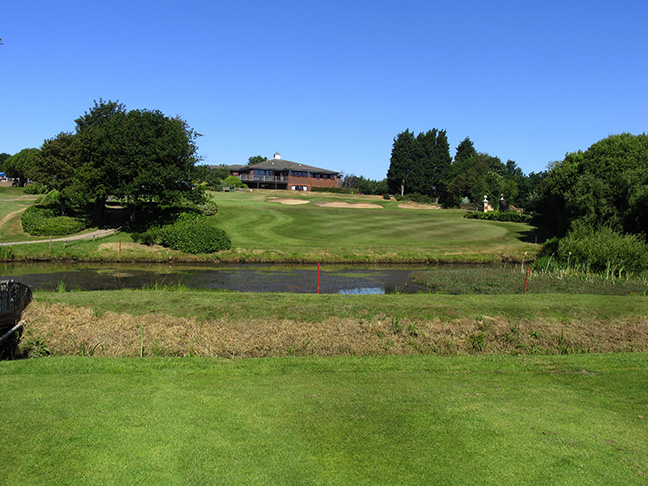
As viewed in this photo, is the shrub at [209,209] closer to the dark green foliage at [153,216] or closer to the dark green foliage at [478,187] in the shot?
the dark green foliage at [153,216]

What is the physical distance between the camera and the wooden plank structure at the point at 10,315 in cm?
1003

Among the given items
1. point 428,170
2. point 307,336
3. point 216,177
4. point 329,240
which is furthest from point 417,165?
point 307,336

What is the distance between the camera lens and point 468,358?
11203mm

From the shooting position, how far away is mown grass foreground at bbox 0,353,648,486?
5660mm

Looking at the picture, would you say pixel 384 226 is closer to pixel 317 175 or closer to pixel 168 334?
pixel 168 334

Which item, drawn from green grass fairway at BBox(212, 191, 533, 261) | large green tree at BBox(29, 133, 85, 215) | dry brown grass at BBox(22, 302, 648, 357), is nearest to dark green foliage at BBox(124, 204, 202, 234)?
green grass fairway at BBox(212, 191, 533, 261)

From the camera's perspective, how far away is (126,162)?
136ft

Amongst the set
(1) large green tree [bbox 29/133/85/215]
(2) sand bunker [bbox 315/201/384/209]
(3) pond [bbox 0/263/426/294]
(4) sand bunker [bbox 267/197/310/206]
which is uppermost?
(1) large green tree [bbox 29/133/85/215]

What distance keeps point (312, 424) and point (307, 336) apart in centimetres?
582

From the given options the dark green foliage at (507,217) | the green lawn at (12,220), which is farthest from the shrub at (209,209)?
the dark green foliage at (507,217)

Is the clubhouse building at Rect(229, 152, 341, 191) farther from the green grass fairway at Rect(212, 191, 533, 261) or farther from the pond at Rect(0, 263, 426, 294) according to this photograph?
the pond at Rect(0, 263, 426, 294)

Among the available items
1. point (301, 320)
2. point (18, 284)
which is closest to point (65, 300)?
point (18, 284)

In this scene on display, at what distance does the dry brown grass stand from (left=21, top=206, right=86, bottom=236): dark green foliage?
30764 millimetres

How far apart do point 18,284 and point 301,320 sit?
6.74 m
